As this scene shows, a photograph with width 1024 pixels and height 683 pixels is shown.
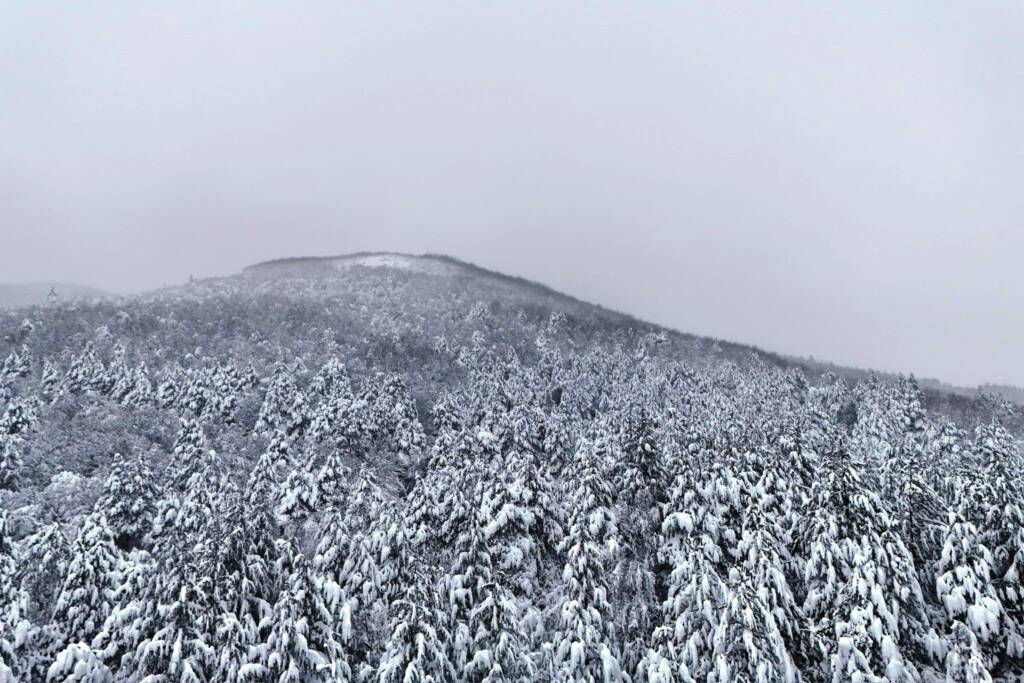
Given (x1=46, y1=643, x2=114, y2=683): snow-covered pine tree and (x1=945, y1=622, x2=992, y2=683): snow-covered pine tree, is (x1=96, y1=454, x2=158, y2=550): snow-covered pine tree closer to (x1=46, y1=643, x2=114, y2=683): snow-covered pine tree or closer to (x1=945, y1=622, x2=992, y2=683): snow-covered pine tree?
(x1=46, y1=643, x2=114, y2=683): snow-covered pine tree

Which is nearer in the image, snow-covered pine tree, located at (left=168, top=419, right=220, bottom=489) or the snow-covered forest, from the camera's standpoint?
the snow-covered forest

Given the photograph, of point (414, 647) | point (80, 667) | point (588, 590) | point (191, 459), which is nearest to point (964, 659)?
point (588, 590)

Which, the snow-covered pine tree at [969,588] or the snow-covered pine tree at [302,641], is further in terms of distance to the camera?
the snow-covered pine tree at [969,588]

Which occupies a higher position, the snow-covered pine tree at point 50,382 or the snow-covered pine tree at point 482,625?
the snow-covered pine tree at point 482,625

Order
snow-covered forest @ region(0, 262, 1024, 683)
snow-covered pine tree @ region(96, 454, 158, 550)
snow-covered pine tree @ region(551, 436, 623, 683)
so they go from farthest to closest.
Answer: snow-covered pine tree @ region(96, 454, 158, 550) → snow-covered pine tree @ region(551, 436, 623, 683) → snow-covered forest @ region(0, 262, 1024, 683)

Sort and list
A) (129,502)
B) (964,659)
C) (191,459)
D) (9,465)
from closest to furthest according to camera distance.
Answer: (964,659), (129,502), (9,465), (191,459)

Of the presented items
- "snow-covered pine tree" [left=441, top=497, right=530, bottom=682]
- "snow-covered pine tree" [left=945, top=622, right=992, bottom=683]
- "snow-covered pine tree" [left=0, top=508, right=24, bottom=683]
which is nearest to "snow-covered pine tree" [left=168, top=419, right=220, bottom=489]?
"snow-covered pine tree" [left=0, top=508, right=24, bottom=683]

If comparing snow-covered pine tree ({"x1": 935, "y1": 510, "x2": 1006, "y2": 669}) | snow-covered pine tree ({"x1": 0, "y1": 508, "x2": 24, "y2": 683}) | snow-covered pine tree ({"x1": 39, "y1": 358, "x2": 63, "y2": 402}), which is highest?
snow-covered pine tree ({"x1": 935, "y1": 510, "x2": 1006, "y2": 669})

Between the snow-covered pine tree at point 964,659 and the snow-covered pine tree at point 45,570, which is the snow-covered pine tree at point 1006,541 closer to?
the snow-covered pine tree at point 964,659

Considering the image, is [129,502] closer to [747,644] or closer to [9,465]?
[9,465]

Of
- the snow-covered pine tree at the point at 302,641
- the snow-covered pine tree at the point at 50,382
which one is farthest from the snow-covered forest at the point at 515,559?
the snow-covered pine tree at the point at 50,382

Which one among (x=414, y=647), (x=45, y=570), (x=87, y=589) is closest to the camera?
(x=414, y=647)

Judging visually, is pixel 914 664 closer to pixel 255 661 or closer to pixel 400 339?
pixel 255 661
